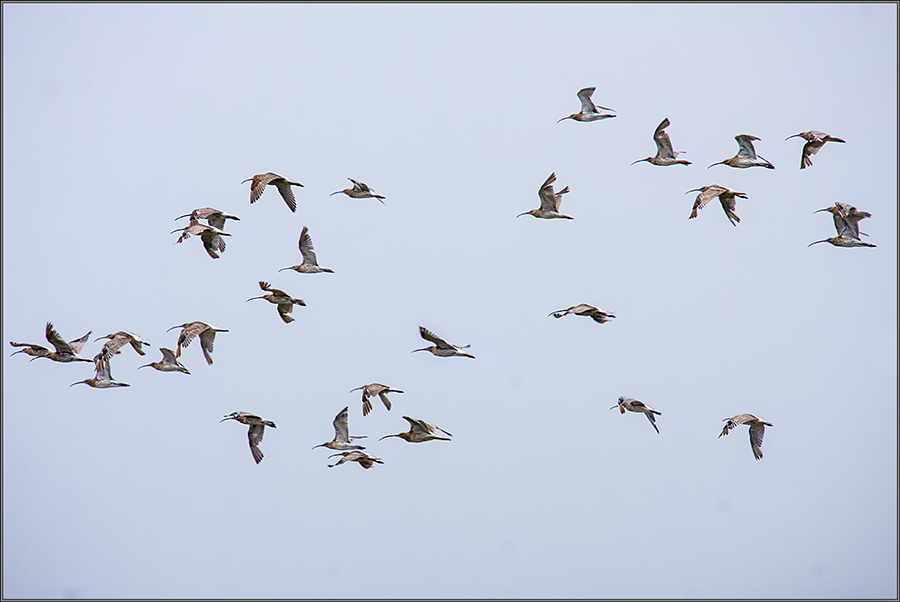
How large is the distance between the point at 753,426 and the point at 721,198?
6033mm

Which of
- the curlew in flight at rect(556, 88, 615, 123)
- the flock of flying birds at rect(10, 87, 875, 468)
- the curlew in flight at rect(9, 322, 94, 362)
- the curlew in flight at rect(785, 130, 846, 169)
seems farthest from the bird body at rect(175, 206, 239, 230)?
the curlew in flight at rect(785, 130, 846, 169)

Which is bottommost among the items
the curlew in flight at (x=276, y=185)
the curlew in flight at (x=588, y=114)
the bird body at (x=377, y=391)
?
the bird body at (x=377, y=391)

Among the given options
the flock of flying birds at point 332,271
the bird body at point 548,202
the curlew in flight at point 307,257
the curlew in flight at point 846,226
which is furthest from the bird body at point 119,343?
the curlew in flight at point 846,226

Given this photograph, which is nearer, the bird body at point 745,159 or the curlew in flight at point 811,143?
the curlew in flight at point 811,143

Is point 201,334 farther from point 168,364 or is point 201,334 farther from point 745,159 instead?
point 745,159

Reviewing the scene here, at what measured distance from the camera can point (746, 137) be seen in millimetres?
30281

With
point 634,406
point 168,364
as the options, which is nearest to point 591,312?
point 634,406

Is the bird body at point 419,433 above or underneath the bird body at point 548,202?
underneath

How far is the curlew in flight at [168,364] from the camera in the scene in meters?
31.4

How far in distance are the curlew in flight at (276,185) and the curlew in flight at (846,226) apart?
14.1m

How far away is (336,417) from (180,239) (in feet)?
21.4

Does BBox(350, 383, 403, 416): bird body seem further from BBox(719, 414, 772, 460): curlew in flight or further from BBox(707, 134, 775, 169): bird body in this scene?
BBox(707, 134, 775, 169): bird body

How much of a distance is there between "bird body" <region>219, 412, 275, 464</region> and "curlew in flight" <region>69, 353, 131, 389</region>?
12.6ft

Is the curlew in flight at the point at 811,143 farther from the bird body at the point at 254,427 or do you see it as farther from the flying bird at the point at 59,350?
the flying bird at the point at 59,350
